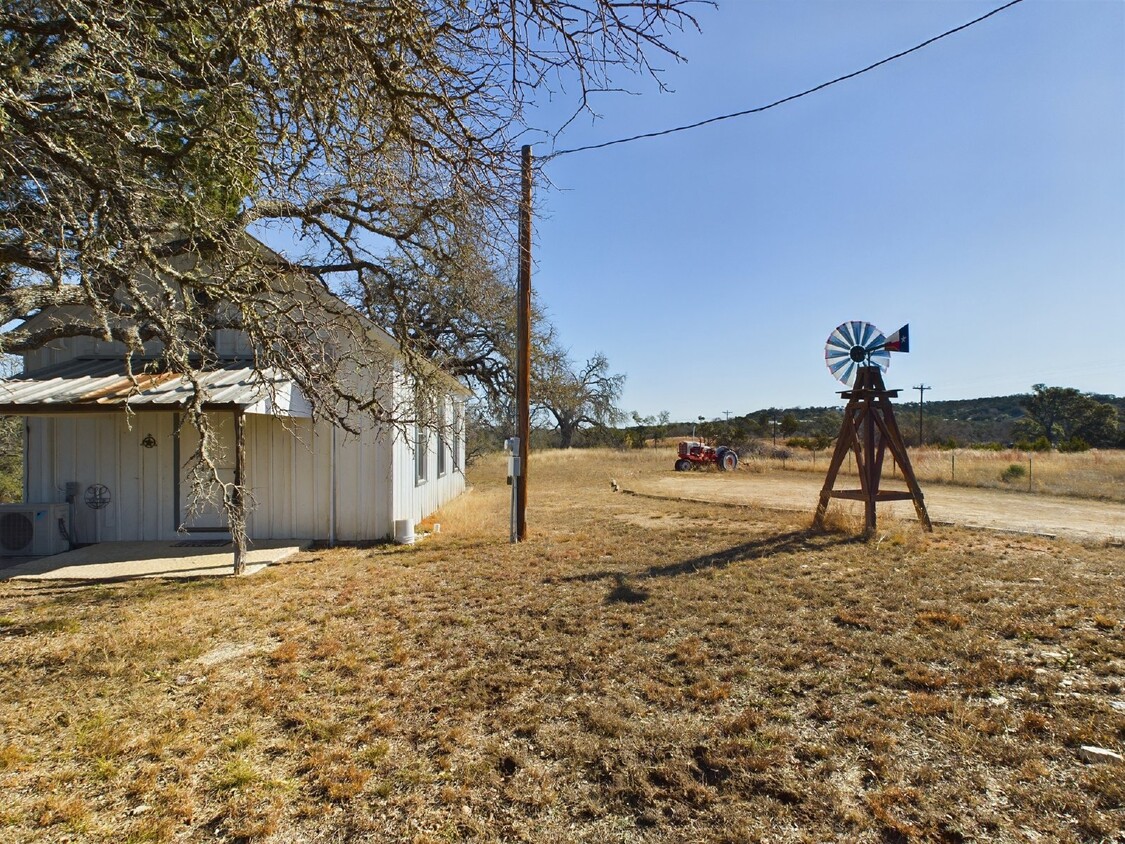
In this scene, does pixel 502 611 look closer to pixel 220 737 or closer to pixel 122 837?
Answer: pixel 220 737

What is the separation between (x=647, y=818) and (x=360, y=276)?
676 cm

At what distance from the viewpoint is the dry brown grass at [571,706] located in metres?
2.51

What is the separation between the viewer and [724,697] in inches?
142

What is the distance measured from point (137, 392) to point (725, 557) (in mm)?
7034

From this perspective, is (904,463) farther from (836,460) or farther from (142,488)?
(142,488)

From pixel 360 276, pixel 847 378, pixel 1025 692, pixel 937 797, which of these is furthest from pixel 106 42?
pixel 847 378

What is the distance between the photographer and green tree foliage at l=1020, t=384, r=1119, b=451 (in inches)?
1490

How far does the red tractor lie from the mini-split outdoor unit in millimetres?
20255

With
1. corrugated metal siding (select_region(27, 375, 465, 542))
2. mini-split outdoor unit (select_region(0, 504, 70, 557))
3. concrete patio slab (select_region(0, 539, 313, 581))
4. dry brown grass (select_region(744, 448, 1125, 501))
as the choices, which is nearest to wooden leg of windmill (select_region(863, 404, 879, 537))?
corrugated metal siding (select_region(27, 375, 465, 542))

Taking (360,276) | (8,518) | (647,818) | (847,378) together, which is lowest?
(647,818)

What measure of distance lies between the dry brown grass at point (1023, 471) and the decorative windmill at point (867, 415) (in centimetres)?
925

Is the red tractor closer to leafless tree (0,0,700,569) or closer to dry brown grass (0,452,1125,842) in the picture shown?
dry brown grass (0,452,1125,842)

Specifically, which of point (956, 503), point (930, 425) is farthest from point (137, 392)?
point (930, 425)

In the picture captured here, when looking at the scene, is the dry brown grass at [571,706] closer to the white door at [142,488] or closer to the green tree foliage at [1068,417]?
the white door at [142,488]
